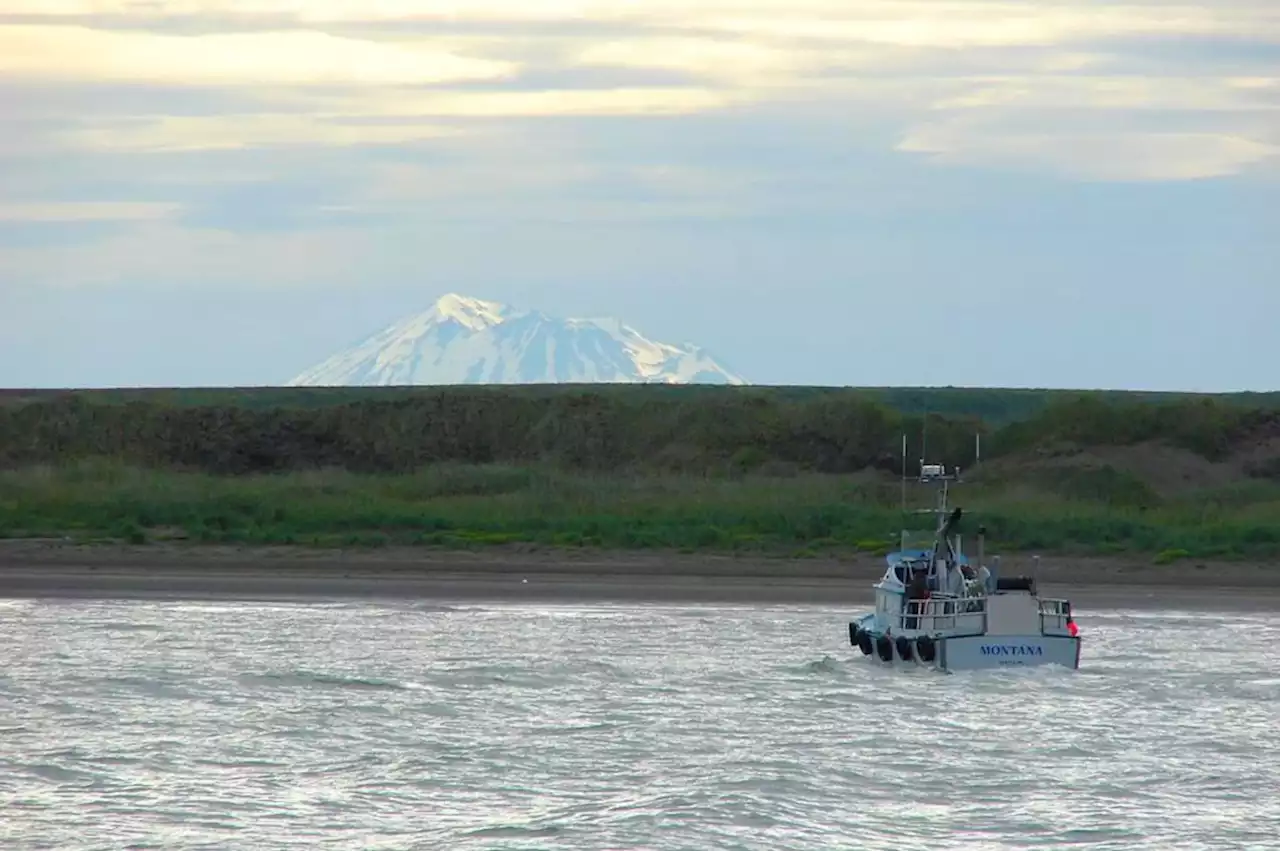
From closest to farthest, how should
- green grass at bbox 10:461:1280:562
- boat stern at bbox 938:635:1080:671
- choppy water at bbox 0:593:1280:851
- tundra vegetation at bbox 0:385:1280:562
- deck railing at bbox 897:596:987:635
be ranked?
1. choppy water at bbox 0:593:1280:851
2. boat stern at bbox 938:635:1080:671
3. deck railing at bbox 897:596:987:635
4. green grass at bbox 10:461:1280:562
5. tundra vegetation at bbox 0:385:1280:562

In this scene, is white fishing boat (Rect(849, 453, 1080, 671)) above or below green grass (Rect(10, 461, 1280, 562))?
below

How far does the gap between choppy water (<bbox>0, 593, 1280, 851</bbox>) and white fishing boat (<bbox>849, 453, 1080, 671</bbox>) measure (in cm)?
40

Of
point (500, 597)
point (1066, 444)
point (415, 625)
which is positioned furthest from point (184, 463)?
point (415, 625)

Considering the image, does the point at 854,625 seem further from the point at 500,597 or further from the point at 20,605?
the point at 20,605

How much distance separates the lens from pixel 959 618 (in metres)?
27.2

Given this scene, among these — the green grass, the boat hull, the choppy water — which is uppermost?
the green grass

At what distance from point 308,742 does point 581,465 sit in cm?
4845

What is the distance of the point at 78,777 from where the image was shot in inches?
747

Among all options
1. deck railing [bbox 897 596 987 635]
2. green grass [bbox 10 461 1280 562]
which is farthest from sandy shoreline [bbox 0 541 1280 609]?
deck railing [bbox 897 596 987 635]

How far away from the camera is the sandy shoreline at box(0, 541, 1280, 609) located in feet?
126

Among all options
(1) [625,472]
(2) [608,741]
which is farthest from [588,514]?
(2) [608,741]

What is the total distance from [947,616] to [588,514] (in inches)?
902

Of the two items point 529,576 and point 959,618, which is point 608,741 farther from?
point 529,576

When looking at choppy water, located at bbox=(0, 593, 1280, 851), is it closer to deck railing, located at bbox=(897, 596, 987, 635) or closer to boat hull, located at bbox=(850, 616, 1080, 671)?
boat hull, located at bbox=(850, 616, 1080, 671)
